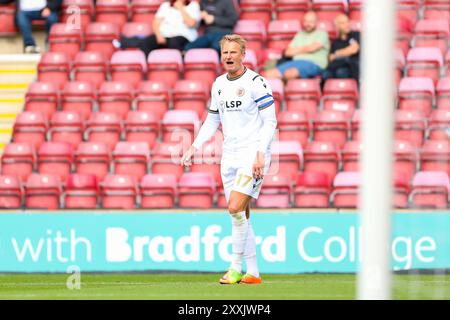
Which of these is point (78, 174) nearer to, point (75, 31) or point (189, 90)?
point (189, 90)

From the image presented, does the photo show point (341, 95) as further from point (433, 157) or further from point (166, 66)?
point (166, 66)

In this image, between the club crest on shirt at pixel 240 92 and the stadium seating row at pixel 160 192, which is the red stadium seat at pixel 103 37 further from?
the club crest on shirt at pixel 240 92

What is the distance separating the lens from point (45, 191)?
44.7 feet

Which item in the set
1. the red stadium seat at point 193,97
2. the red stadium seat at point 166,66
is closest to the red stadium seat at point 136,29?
the red stadium seat at point 166,66

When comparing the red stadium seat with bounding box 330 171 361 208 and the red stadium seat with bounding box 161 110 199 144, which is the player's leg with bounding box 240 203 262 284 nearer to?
the red stadium seat with bounding box 330 171 361 208

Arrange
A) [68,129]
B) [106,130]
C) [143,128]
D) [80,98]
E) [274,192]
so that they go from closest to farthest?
[274,192], [143,128], [106,130], [68,129], [80,98]

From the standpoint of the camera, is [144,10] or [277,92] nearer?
[277,92]

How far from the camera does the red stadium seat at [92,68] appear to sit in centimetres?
1530

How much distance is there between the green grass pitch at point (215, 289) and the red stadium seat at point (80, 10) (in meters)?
5.25

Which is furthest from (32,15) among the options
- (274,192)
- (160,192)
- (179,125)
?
(274,192)

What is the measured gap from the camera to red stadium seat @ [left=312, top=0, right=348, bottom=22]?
15.3 m

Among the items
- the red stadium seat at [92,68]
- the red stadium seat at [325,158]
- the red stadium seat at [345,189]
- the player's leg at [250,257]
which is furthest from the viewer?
the red stadium seat at [92,68]

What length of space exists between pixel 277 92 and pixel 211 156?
1.30 metres

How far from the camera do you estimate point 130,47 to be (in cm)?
1553
